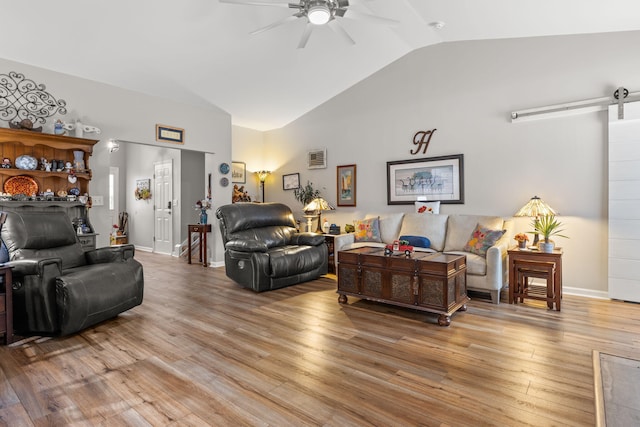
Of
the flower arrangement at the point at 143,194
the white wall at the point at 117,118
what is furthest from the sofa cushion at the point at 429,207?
the flower arrangement at the point at 143,194

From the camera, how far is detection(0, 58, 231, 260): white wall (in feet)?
14.6

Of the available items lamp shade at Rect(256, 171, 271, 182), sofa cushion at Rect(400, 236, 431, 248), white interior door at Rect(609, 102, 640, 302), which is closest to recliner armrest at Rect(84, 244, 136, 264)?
sofa cushion at Rect(400, 236, 431, 248)

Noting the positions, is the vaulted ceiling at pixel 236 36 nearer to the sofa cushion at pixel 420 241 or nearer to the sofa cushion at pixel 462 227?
the sofa cushion at pixel 462 227

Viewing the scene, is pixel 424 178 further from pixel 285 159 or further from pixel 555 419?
pixel 555 419

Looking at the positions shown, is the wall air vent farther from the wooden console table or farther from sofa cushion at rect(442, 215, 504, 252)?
the wooden console table

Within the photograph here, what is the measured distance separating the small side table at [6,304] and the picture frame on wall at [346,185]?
447 cm

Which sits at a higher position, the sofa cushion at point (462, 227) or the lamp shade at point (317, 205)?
the lamp shade at point (317, 205)

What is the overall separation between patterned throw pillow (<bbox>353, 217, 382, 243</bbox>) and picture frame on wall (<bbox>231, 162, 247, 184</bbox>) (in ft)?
9.44

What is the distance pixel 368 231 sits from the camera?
521cm

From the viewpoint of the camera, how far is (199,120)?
607cm

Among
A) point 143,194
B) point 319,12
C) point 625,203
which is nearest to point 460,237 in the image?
point 625,203

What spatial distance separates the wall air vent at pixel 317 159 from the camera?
20.9 feet

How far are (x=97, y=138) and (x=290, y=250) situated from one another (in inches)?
119

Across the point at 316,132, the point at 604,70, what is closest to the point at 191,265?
the point at 316,132
